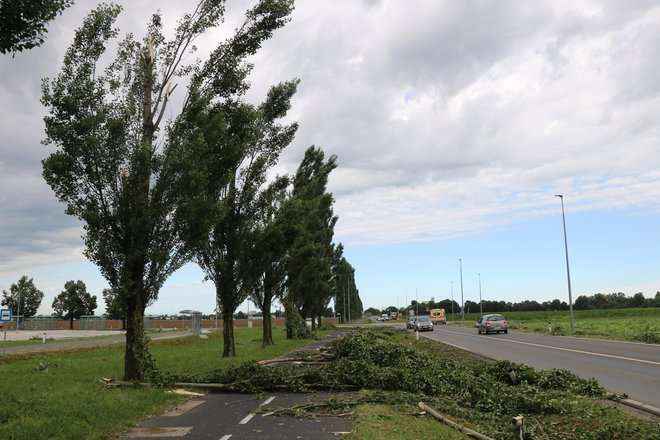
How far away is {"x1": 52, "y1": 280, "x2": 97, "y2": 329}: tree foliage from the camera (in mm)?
91375

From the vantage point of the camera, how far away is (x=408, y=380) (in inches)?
481

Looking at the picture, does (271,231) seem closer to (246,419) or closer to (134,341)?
(134,341)

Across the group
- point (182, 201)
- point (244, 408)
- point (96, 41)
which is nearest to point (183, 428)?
point (244, 408)

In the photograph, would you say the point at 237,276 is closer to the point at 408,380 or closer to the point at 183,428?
the point at 408,380

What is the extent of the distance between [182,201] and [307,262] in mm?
22981

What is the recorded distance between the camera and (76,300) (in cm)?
9169

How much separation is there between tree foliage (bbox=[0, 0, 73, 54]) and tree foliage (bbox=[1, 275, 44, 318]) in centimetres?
10383

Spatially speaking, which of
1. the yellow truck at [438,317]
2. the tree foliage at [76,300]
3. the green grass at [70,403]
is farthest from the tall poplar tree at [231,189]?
the tree foliage at [76,300]

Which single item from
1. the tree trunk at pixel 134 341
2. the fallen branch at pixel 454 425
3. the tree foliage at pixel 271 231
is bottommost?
the fallen branch at pixel 454 425

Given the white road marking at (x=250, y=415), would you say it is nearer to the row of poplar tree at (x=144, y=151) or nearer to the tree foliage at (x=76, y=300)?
the row of poplar tree at (x=144, y=151)

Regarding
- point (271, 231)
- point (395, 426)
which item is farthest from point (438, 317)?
point (395, 426)

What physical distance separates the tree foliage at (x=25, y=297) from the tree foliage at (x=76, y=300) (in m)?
6.75

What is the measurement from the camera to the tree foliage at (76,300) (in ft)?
300

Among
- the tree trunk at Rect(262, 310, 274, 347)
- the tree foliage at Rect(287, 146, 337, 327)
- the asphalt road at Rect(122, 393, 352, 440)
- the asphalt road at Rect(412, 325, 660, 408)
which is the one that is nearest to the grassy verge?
the asphalt road at Rect(122, 393, 352, 440)
